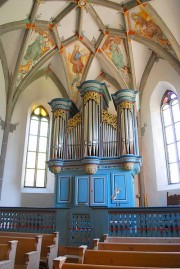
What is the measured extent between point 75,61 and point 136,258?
1408 centimetres

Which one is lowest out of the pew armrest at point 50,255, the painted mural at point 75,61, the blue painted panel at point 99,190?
the pew armrest at point 50,255

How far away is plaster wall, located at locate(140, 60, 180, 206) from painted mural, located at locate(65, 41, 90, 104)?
4.37 metres

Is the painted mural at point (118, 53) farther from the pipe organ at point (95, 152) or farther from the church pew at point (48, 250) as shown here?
the church pew at point (48, 250)

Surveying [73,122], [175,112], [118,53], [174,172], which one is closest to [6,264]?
[73,122]

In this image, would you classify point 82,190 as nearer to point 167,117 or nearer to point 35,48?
point 167,117

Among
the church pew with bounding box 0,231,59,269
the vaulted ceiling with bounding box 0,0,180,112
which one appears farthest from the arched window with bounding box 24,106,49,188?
the church pew with bounding box 0,231,59,269

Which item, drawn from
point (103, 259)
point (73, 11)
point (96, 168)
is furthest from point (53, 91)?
point (103, 259)

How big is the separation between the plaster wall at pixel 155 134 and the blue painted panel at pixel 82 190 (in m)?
4.36

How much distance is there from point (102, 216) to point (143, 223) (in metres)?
1.24

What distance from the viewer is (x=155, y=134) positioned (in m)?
14.2

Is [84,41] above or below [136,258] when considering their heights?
above

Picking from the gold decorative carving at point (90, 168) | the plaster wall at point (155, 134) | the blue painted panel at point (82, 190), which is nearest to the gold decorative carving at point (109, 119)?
the gold decorative carving at point (90, 168)

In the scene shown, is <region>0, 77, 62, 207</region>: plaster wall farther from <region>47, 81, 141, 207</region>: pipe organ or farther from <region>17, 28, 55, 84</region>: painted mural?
<region>47, 81, 141, 207</region>: pipe organ

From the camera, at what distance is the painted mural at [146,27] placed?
12938 mm
